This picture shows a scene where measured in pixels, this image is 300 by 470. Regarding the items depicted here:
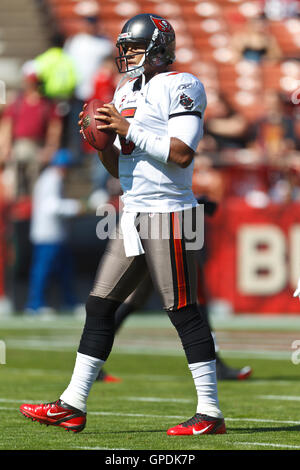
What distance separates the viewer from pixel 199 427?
5.69m

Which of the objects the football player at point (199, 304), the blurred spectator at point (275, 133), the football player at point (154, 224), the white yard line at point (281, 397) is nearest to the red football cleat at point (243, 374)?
the football player at point (199, 304)

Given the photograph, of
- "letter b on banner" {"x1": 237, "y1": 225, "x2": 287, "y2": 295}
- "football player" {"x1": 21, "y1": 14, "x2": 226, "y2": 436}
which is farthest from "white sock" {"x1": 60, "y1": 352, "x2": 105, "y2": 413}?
"letter b on banner" {"x1": 237, "y1": 225, "x2": 287, "y2": 295}

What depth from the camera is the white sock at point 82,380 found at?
5789 mm

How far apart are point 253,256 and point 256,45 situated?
474 cm

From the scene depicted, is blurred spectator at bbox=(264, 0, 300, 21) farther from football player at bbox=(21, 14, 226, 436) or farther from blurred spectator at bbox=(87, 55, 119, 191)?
football player at bbox=(21, 14, 226, 436)

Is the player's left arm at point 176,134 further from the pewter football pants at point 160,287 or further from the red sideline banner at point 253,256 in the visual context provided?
the red sideline banner at point 253,256

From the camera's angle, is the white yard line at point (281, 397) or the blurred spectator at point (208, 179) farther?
the blurred spectator at point (208, 179)

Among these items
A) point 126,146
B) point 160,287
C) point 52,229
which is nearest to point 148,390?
point 160,287

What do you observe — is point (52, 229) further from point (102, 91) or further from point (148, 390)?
point (148, 390)

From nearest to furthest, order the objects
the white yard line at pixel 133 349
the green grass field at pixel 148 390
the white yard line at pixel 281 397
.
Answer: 1. the green grass field at pixel 148 390
2. the white yard line at pixel 281 397
3. the white yard line at pixel 133 349

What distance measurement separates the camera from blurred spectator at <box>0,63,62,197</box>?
16.6 meters

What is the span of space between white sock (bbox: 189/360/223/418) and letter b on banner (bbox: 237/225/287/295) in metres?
10.2

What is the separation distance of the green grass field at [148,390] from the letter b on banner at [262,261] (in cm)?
105
